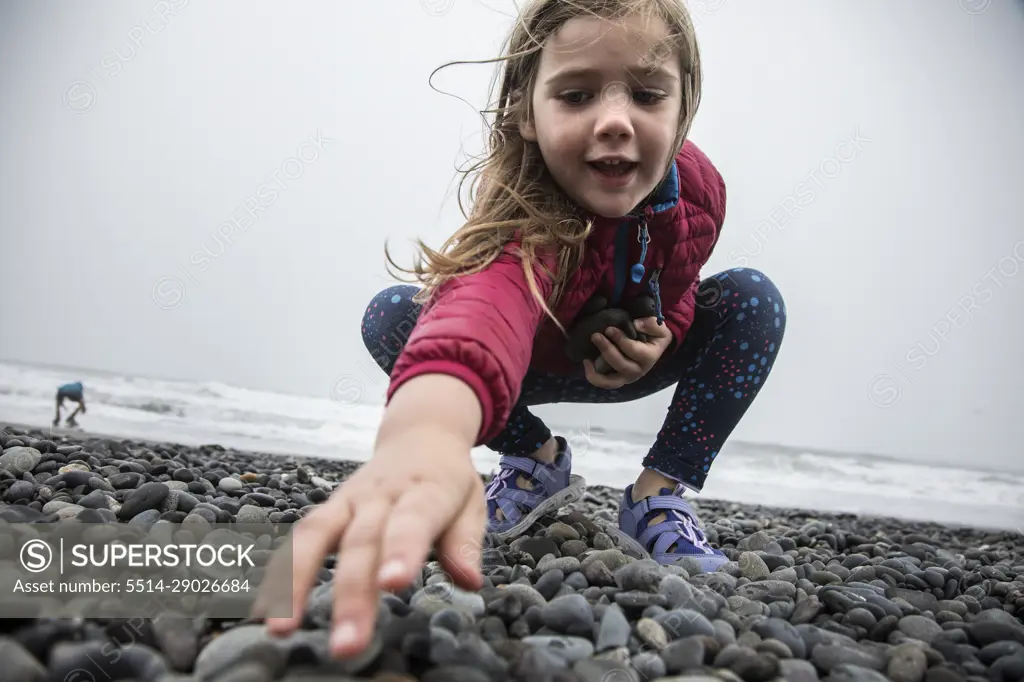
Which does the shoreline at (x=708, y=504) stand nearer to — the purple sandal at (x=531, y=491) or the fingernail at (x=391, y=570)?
the purple sandal at (x=531, y=491)

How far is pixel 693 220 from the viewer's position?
167 cm

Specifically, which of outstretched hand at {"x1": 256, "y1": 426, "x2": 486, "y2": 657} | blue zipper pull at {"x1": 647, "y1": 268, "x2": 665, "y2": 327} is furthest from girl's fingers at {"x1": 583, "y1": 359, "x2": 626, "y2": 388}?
outstretched hand at {"x1": 256, "y1": 426, "x2": 486, "y2": 657}

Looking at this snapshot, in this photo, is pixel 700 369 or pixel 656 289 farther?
pixel 700 369

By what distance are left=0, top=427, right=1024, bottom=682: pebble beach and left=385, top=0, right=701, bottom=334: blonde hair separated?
49 cm

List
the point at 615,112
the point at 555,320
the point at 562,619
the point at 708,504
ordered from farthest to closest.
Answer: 1. the point at 708,504
2. the point at 615,112
3. the point at 555,320
4. the point at 562,619

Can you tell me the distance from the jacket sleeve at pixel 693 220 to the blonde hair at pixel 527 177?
17cm

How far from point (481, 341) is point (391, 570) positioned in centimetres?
41

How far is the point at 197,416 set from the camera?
5.95 m

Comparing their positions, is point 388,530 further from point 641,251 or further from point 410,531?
point 641,251

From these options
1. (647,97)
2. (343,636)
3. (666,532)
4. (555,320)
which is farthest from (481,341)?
(666,532)

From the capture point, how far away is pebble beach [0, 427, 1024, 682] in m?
0.76

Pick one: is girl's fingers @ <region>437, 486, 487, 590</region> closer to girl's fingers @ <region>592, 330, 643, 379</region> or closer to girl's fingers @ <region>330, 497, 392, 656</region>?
girl's fingers @ <region>330, 497, 392, 656</region>

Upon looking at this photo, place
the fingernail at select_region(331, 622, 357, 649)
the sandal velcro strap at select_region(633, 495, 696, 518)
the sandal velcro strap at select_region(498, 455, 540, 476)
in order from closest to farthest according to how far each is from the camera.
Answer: the fingernail at select_region(331, 622, 357, 649)
the sandal velcro strap at select_region(633, 495, 696, 518)
the sandal velcro strap at select_region(498, 455, 540, 476)

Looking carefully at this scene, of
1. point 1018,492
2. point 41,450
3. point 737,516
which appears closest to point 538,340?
point 41,450
